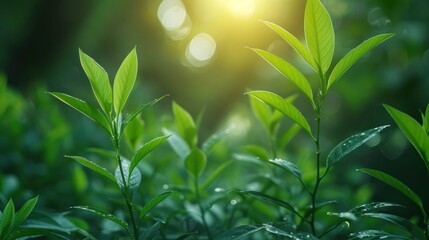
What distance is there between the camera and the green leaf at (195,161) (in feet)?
4.81

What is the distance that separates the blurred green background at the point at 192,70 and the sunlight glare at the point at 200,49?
1cm

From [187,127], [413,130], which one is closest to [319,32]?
[413,130]

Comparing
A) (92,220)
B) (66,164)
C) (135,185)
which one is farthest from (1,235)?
(66,164)

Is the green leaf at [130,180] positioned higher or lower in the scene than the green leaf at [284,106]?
lower

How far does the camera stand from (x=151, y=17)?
6.04 m

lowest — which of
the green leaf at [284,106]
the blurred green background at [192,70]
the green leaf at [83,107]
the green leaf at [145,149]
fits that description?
the green leaf at [145,149]

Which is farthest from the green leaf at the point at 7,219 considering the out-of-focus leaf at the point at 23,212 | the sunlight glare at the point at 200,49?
the sunlight glare at the point at 200,49

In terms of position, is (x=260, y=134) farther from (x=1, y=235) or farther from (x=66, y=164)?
(x=1, y=235)

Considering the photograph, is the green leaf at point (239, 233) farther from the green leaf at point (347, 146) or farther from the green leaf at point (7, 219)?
the green leaf at point (7, 219)

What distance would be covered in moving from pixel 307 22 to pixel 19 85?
Result: 514 centimetres

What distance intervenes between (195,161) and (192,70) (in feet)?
16.1

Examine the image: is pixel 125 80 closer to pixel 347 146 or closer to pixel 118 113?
pixel 118 113

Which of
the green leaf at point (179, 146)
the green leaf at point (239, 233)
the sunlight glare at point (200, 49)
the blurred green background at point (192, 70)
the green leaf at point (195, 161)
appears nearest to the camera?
the green leaf at point (239, 233)

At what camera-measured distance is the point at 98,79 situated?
46.4 inches
